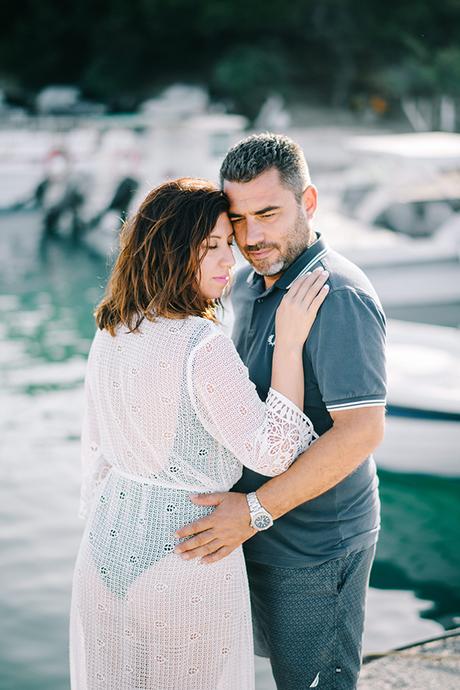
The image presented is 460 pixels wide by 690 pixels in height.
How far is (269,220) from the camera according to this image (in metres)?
2.09

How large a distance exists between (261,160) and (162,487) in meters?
0.81

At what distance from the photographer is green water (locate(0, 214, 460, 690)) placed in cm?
368

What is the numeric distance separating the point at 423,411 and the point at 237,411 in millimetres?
3003

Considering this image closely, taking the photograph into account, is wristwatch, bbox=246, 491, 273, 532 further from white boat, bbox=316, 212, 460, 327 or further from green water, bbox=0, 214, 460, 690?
white boat, bbox=316, 212, 460, 327

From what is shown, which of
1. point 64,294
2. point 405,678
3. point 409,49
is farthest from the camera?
point 409,49

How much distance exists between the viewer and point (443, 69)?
3062cm

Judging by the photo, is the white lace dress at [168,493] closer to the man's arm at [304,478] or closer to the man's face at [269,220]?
the man's arm at [304,478]

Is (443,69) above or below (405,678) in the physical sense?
above

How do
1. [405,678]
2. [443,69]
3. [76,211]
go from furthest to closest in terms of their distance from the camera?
[443,69], [76,211], [405,678]

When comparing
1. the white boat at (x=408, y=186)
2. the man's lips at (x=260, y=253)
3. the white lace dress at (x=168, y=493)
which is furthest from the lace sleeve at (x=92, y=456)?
the white boat at (x=408, y=186)

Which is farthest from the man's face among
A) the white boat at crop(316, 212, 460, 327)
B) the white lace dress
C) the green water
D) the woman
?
the white boat at crop(316, 212, 460, 327)

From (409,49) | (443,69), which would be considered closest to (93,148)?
(443,69)

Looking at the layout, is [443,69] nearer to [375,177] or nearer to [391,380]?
[375,177]

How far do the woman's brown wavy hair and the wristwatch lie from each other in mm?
432
